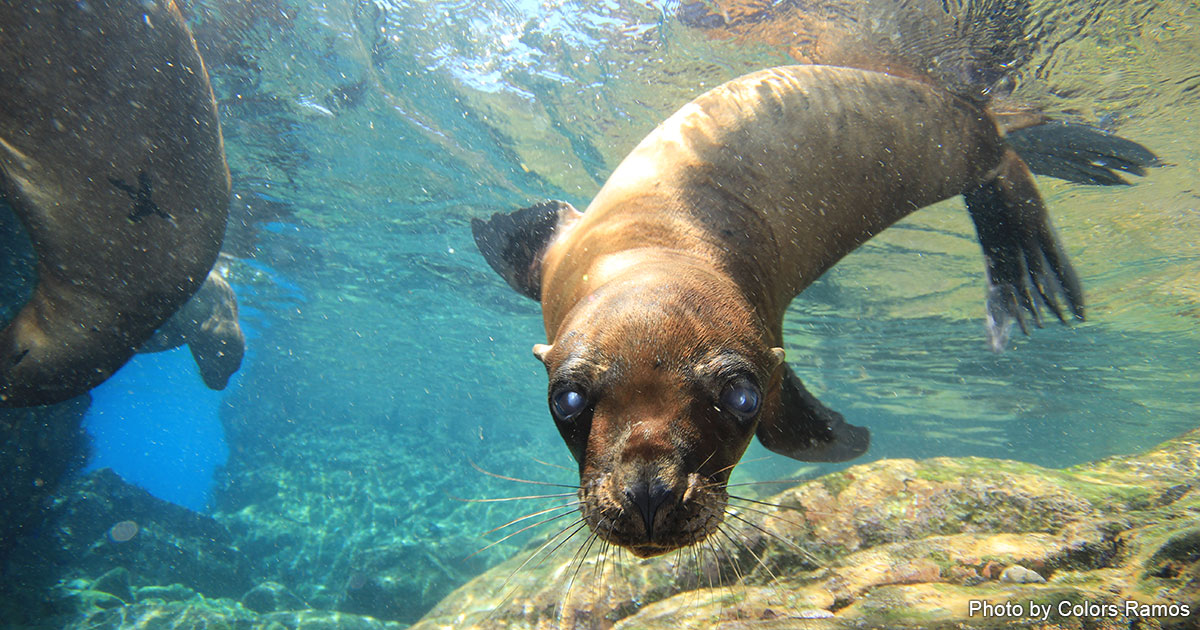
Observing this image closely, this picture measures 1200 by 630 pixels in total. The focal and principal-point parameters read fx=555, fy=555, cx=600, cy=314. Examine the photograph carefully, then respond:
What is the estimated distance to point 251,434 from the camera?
105 feet

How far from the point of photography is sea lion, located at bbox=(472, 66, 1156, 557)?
183 cm

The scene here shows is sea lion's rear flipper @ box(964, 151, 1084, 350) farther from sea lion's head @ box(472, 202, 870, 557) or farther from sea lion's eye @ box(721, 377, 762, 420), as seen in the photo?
sea lion's eye @ box(721, 377, 762, 420)

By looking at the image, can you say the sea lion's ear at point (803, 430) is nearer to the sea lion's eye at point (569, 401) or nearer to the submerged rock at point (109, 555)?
the sea lion's eye at point (569, 401)

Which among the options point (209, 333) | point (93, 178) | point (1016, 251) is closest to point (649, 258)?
point (1016, 251)

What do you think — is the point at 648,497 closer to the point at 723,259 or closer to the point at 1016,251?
the point at 723,259

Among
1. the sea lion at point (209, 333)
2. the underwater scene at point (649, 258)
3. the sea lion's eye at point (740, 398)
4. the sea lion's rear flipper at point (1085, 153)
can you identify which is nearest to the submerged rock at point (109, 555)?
the underwater scene at point (649, 258)

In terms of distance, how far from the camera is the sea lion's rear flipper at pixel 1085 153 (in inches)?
195

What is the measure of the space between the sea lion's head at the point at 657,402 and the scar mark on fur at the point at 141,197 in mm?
4181

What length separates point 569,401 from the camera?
78.9 inches

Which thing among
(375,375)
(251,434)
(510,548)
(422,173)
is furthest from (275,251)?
(375,375)

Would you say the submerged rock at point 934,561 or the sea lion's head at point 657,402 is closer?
the sea lion's head at point 657,402

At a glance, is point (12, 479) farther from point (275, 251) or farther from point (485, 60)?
point (275, 251)

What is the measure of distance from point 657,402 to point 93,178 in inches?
185

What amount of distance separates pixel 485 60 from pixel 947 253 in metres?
10.5
